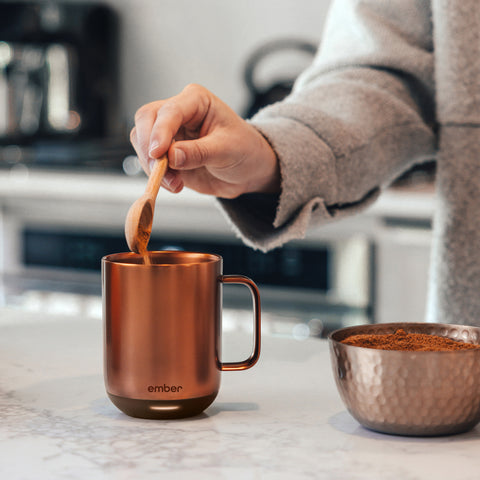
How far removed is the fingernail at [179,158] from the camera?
2.25 feet

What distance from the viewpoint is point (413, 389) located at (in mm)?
566

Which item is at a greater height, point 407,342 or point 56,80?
point 56,80

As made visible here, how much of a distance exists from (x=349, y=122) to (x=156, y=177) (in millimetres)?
409

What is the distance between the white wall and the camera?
9.05 ft

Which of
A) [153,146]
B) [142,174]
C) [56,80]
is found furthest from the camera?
[56,80]

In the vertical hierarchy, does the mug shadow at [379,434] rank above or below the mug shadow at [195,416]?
above

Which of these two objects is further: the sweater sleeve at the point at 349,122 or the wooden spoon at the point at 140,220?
the sweater sleeve at the point at 349,122

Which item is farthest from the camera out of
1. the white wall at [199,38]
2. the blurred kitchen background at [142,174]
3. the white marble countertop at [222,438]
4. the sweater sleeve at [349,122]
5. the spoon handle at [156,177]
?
the white wall at [199,38]

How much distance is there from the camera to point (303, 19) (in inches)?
107

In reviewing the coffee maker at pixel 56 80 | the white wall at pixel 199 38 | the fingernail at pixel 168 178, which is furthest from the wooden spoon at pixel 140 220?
the white wall at pixel 199 38

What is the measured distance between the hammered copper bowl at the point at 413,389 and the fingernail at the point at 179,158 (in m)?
0.22

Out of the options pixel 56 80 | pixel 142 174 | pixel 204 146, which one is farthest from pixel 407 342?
pixel 56 80

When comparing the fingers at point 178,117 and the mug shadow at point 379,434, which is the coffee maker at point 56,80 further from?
the mug shadow at point 379,434

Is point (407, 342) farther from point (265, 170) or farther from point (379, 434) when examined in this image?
point (265, 170)
